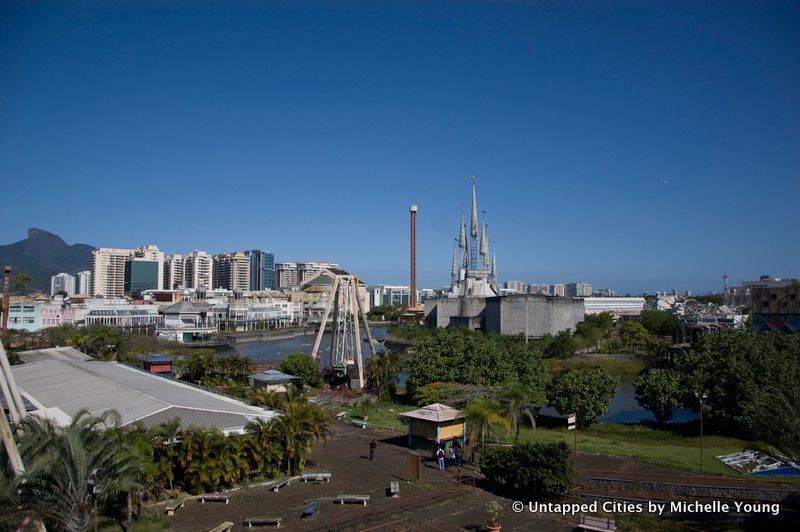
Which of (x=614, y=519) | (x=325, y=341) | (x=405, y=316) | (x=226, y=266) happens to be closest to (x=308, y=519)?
(x=614, y=519)

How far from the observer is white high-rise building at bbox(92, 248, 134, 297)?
158 meters

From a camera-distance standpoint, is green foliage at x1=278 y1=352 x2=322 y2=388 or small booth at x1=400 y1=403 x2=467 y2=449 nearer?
small booth at x1=400 y1=403 x2=467 y2=449

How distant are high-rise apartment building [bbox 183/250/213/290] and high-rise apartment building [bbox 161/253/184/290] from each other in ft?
4.32

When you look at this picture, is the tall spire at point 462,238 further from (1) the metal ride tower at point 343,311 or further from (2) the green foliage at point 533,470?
(2) the green foliage at point 533,470

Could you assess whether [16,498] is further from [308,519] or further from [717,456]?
[717,456]

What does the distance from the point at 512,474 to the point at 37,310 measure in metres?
72.4

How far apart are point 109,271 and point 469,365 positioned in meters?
156

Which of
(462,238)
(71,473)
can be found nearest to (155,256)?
(462,238)

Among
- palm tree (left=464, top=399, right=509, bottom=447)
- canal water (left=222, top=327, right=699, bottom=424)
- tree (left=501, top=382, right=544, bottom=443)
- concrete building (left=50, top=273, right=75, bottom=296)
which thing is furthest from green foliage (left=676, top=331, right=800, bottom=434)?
concrete building (left=50, top=273, right=75, bottom=296)

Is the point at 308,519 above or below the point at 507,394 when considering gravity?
below

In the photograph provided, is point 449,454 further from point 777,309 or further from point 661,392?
point 777,309

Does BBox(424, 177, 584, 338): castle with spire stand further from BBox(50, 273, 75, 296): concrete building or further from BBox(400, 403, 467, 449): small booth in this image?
BBox(50, 273, 75, 296): concrete building

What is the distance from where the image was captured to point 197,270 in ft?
559

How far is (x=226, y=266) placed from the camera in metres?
176
